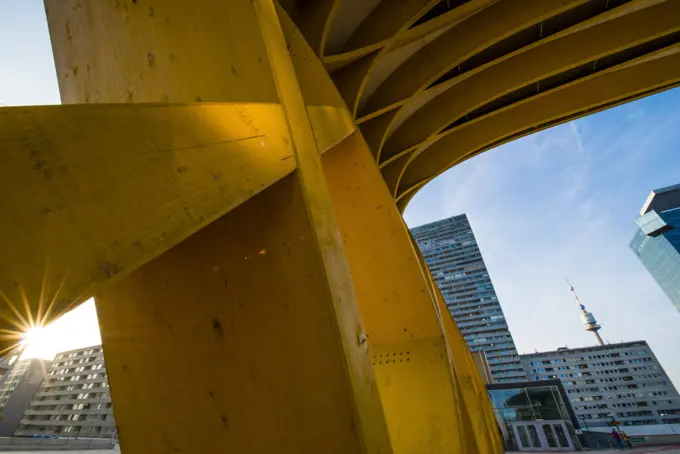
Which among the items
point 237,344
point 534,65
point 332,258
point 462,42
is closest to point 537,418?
point 534,65

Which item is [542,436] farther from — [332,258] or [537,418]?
[332,258]

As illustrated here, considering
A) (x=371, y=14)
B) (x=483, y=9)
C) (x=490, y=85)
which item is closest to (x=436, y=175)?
(x=490, y=85)

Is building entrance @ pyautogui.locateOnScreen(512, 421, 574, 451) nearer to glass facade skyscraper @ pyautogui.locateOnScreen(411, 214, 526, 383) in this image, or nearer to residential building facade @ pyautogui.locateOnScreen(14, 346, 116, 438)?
residential building facade @ pyautogui.locateOnScreen(14, 346, 116, 438)

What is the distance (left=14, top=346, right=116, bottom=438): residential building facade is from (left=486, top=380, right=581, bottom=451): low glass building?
5960 cm

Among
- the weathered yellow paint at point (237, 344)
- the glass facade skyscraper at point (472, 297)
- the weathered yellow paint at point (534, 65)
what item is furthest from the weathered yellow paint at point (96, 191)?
the glass facade skyscraper at point (472, 297)

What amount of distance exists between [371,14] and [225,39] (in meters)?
4.15

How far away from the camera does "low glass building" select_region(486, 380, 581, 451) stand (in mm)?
20750

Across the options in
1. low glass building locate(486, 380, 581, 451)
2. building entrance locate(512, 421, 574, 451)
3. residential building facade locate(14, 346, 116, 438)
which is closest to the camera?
building entrance locate(512, 421, 574, 451)

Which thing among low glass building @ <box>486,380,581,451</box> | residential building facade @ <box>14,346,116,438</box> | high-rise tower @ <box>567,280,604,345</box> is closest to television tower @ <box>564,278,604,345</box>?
high-rise tower @ <box>567,280,604,345</box>

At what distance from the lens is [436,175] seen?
9039mm

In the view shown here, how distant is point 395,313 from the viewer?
3689 millimetres

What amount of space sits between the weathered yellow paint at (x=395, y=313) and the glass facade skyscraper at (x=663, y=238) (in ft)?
304

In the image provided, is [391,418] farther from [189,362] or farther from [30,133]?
[30,133]

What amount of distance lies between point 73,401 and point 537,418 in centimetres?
8081
